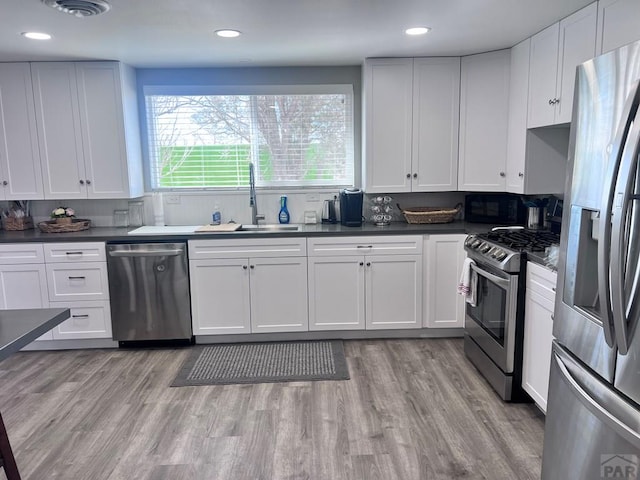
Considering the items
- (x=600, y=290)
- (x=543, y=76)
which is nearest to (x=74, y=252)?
(x=600, y=290)

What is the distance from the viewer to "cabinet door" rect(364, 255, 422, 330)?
3658 mm

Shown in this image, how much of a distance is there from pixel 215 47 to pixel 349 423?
2.68 m

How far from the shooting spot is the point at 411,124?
149 inches

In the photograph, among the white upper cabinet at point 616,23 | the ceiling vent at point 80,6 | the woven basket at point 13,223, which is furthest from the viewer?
the woven basket at point 13,223

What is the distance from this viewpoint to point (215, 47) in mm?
3301

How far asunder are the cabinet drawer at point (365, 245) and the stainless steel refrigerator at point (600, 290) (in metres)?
1.79

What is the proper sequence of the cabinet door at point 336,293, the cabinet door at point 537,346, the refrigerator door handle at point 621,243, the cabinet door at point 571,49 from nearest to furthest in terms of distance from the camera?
the refrigerator door handle at point 621,243
the cabinet door at point 537,346
the cabinet door at point 571,49
the cabinet door at point 336,293

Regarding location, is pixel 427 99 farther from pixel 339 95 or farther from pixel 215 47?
pixel 215 47

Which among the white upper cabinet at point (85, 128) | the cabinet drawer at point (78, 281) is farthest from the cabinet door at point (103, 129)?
the cabinet drawer at point (78, 281)

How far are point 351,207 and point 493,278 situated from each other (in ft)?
4.59

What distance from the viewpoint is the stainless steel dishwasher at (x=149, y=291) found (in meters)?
3.55

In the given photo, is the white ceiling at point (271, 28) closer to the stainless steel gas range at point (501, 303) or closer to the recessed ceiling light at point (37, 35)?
the recessed ceiling light at point (37, 35)

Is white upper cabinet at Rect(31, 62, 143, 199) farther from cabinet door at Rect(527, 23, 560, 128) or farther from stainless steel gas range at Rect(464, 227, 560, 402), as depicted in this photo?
cabinet door at Rect(527, 23, 560, 128)

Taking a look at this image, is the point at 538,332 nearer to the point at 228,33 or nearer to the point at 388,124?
the point at 388,124
